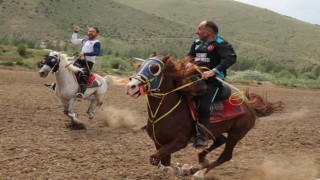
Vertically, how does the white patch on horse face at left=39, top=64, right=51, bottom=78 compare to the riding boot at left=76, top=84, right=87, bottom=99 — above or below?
above

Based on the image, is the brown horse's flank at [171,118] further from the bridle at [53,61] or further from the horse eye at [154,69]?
the bridle at [53,61]

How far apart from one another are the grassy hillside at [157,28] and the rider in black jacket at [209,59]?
6115 cm

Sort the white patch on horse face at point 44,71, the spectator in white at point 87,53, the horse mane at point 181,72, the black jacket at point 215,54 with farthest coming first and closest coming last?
1. the spectator in white at point 87,53
2. the white patch on horse face at point 44,71
3. the black jacket at point 215,54
4. the horse mane at point 181,72

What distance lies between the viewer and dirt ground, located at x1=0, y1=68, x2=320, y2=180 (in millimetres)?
7285

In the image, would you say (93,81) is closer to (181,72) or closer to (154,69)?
(181,72)

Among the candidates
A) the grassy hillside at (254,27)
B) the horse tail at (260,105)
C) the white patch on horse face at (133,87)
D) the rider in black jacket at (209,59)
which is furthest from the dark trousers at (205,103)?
the grassy hillside at (254,27)

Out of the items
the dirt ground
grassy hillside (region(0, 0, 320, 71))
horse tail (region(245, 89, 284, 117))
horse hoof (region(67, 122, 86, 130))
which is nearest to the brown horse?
the dirt ground

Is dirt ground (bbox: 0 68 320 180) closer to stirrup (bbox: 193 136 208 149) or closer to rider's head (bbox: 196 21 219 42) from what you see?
stirrup (bbox: 193 136 208 149)

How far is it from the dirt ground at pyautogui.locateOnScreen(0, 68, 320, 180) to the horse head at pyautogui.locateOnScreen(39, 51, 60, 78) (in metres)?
1.34

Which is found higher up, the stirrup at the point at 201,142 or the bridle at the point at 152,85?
the bridle at the point at 152,85

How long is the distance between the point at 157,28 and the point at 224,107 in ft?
338

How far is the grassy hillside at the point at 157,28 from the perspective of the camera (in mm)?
84188

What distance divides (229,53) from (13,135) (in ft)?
17.2

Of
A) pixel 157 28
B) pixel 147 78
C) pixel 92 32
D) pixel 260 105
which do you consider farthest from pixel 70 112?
pixel 157 28
